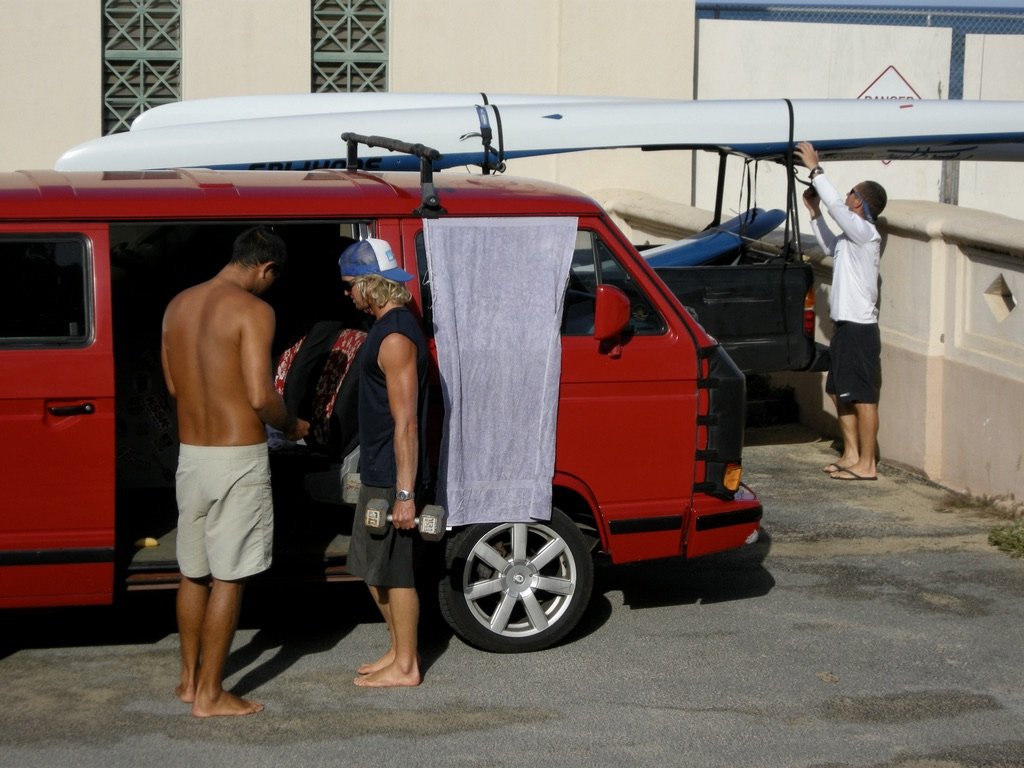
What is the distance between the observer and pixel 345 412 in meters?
6.38

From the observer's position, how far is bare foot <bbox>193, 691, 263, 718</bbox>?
561 centimetres

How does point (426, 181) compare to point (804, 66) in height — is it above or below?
below

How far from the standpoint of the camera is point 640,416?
6.34 metres

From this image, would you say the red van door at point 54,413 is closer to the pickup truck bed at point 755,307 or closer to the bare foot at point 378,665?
the bare foot at point 378,665

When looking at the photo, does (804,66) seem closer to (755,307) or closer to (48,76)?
(755,307)

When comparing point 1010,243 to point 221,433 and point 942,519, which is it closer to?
point 942,519

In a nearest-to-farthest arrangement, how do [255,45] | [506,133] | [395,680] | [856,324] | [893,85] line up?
1. [395,680]
2. [856,324]
3. [506,133]
4. [255,45]
5. [893,85]

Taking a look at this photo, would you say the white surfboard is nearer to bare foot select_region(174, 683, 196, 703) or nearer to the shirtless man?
the shirtless man

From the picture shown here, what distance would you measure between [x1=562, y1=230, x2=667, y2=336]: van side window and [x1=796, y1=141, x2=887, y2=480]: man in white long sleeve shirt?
3.72m

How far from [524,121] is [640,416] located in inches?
188

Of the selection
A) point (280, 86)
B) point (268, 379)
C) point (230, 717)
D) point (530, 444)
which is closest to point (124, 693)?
point (230, 717)

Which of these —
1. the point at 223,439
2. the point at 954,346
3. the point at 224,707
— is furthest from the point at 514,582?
the point at 954,346

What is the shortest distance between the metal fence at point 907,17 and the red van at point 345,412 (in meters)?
9.95

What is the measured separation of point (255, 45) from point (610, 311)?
9.90 meters
